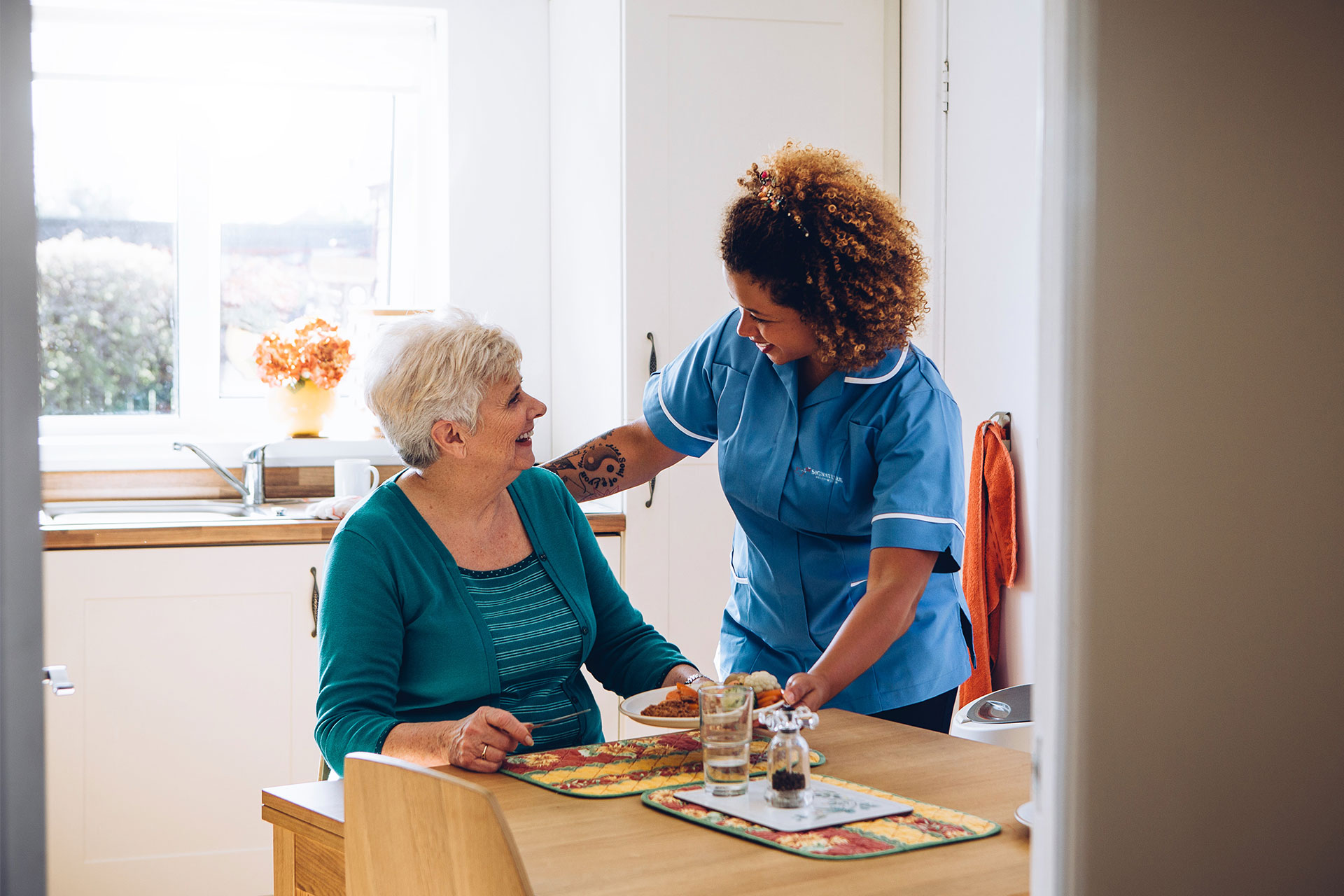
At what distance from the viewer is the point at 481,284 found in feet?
11.2

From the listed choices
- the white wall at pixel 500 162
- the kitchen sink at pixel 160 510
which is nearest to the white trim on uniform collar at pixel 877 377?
the kitchen sink at pixel 160 510

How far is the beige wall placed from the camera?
0.38 metres

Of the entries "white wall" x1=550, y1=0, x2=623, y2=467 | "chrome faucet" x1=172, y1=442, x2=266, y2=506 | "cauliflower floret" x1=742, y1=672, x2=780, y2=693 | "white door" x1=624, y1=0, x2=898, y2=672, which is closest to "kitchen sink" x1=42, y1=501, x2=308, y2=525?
"chrome faucet" x1=172, y1=442, x2=266, y2=506

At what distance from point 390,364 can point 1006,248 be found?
1.45 metres

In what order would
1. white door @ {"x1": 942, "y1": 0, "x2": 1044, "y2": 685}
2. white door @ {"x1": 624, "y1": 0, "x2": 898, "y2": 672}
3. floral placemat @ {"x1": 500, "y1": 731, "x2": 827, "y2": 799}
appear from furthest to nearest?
white door @ {"x1": 624, "y1": 0, "x2": 898, "y2": 672}, white door @ {"x1": 942, "y1": 0, "x2": 1044, "y2": 685}, floral placemat @ {"x1": 500, "y1": 731, "x2": 827, "y2": 799}

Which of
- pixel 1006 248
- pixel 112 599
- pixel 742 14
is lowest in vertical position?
pixel 112 599

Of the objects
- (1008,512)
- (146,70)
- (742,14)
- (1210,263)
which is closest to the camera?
(1210,263)

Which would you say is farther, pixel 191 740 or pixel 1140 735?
pixel 191 740

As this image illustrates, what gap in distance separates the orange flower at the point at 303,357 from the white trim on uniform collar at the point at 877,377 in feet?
6.57

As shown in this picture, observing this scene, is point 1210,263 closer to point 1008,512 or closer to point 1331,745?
point 1331,745

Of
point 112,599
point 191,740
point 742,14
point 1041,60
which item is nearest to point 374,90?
point 742,14

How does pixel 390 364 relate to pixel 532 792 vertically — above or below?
above

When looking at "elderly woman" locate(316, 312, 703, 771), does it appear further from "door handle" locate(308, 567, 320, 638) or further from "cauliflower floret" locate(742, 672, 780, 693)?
"door handle" locate(308, 567, 320, 638)

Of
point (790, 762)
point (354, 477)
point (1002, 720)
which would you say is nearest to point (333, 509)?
point (354, 477)
